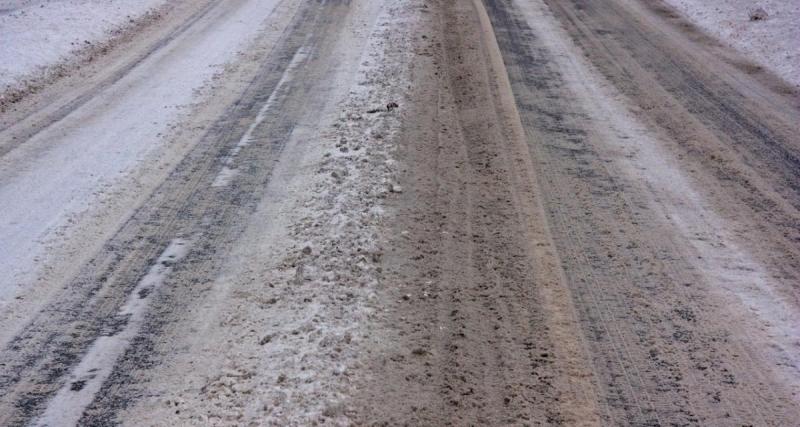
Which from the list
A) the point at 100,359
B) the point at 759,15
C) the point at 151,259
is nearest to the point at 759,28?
the point at 759,15

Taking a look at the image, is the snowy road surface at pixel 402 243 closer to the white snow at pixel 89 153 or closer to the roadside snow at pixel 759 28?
the white snow at pixel 89 153

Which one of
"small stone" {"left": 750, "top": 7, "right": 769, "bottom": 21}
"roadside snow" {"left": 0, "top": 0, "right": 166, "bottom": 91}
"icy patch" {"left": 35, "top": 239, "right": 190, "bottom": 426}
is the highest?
"small stone" {"left": 750, "top": 7, "right": 769, "bottom": 21}

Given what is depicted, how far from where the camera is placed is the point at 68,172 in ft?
23.8

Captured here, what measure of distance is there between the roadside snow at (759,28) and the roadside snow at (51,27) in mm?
10937

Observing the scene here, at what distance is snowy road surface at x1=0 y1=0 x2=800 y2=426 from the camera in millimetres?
4090

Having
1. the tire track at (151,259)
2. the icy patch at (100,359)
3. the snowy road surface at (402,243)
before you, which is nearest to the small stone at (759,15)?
the snowy road surface at (402,243)

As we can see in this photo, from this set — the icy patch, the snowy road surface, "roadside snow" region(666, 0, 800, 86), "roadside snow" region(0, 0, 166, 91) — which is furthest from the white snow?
"roadside snow" region(666, 0, 800, 86)

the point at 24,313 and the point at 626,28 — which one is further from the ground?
the point at 626,28

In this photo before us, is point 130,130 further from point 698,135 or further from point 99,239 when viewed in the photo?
point 698,135

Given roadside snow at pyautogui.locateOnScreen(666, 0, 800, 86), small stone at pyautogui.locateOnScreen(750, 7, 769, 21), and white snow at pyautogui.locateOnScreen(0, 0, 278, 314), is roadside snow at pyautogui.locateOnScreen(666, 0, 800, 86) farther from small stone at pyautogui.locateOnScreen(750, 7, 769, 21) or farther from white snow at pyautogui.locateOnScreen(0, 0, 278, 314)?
white snow at pyautogui.locateOnScreen(0, 0, 278, 314)

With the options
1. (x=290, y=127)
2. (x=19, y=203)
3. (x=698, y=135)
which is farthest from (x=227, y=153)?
(x=698, y=135)

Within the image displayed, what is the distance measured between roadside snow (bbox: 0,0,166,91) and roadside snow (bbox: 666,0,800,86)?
431 inches

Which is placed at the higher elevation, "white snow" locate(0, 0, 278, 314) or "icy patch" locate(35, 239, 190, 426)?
"white snow" locate(0, 0, 278, 314)

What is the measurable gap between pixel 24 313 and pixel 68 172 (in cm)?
266
